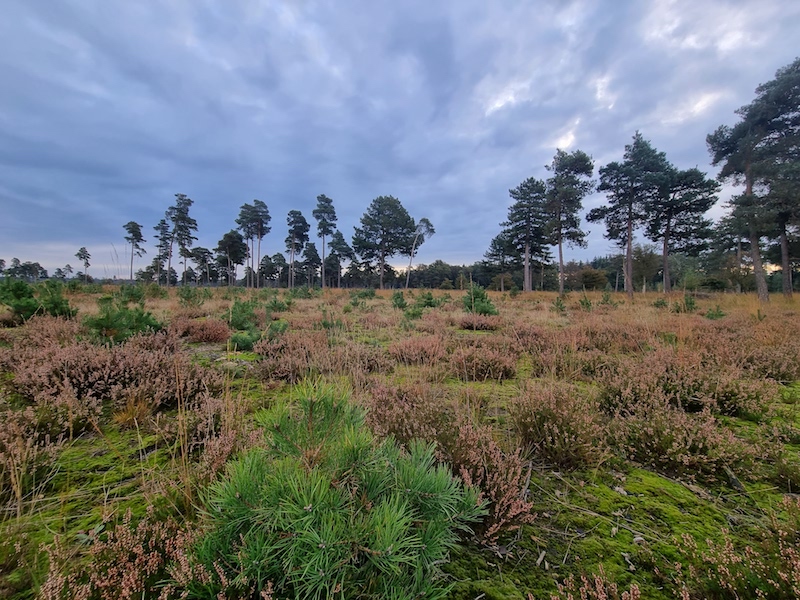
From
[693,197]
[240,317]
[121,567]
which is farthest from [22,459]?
[693,197]

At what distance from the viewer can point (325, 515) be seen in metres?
0.92

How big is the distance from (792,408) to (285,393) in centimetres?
510

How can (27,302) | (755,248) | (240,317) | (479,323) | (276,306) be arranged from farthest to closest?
(755,248) < (276,306) < (479,323) < (240,317) < (27,302)

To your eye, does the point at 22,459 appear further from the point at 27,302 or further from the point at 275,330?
the point at 27,302

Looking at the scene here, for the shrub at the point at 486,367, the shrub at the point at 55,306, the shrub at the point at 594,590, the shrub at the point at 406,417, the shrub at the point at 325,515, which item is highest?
the shrub at the point at 55,306

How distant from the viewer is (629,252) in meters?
22.6

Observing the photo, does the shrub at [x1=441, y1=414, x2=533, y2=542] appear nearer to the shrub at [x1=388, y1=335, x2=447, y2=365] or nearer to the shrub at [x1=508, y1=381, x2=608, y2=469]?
the shrub at [x1=508, y1=381, x2=608, y2=469]

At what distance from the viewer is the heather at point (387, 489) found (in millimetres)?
973

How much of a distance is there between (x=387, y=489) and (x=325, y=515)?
0.31 m

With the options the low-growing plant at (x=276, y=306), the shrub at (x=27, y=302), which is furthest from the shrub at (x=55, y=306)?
the low-growing plant at (x=276, y=306)

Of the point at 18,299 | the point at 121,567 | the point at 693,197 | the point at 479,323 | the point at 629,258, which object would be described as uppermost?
the point at 693,197

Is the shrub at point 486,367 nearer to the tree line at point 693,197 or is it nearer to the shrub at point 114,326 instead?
the shrub at point 114,326

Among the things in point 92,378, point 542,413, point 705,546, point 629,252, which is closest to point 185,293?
point 92,378

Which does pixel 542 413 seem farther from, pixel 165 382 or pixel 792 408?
pixel 165 382
